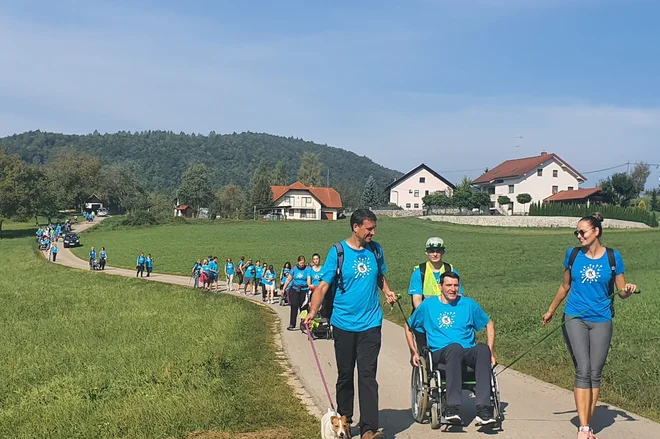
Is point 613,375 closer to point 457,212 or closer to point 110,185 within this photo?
point 457,212

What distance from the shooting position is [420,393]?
22.3ft

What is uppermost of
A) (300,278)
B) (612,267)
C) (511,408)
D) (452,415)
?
(612,267)

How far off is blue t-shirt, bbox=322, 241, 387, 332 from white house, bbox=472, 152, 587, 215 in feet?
264

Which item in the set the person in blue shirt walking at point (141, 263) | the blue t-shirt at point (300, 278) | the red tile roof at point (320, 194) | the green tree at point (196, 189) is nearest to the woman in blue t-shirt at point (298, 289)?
the blue t-shirt at point (300, 278)

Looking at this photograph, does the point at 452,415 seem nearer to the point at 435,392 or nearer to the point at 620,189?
the point at 435,392

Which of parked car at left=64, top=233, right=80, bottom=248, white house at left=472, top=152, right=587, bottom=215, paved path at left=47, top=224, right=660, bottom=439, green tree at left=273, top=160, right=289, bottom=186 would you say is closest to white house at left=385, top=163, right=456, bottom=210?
white house at left=472, top=152, right=587, bottom=215

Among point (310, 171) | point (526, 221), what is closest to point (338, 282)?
point (526, 221)

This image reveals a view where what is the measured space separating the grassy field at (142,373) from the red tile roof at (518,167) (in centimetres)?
6941

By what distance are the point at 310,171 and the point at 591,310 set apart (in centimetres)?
12246

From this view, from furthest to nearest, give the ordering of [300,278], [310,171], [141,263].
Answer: [310,171], [141,263], [300,278]

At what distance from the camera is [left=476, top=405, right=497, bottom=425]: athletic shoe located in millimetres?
6215

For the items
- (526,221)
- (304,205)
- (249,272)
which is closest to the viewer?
(249,272)

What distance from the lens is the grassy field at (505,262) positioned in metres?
9.64

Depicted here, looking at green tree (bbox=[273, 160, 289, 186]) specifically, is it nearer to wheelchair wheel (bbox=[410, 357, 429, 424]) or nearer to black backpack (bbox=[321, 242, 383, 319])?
wheelchair wheel (bbox=[410, 357, 429, 424])
